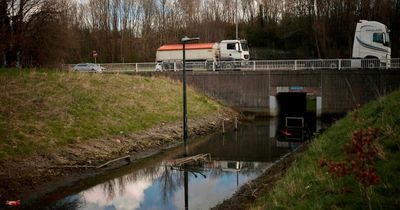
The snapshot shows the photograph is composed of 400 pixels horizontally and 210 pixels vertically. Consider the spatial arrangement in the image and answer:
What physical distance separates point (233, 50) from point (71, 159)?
976 inches

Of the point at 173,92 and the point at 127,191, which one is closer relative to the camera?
the point at 127,191

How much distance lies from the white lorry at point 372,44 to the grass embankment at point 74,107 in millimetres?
11798

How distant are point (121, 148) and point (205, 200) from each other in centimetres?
668

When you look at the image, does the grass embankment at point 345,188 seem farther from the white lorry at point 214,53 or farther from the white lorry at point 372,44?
the white lorry at point 214,53

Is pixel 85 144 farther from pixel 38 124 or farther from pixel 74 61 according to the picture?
pixel 74 61

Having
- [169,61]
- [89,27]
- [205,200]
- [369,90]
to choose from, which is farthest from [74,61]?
[205,200]

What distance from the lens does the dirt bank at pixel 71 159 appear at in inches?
485

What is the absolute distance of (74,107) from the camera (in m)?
20.1

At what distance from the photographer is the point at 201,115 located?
90.8 feet

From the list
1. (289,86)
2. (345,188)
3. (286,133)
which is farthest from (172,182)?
(289,86)

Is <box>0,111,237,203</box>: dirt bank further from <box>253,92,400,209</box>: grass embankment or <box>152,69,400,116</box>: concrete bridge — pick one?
<box>152,69,400,116</box>: concrete bridge

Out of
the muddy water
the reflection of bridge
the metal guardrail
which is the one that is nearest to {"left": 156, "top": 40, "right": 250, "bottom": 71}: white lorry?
the metal guardrail

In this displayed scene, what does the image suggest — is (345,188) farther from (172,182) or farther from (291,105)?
(291,105)

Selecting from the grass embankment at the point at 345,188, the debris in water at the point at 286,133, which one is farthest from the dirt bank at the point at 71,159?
the grass embankment at the point at 345,188
